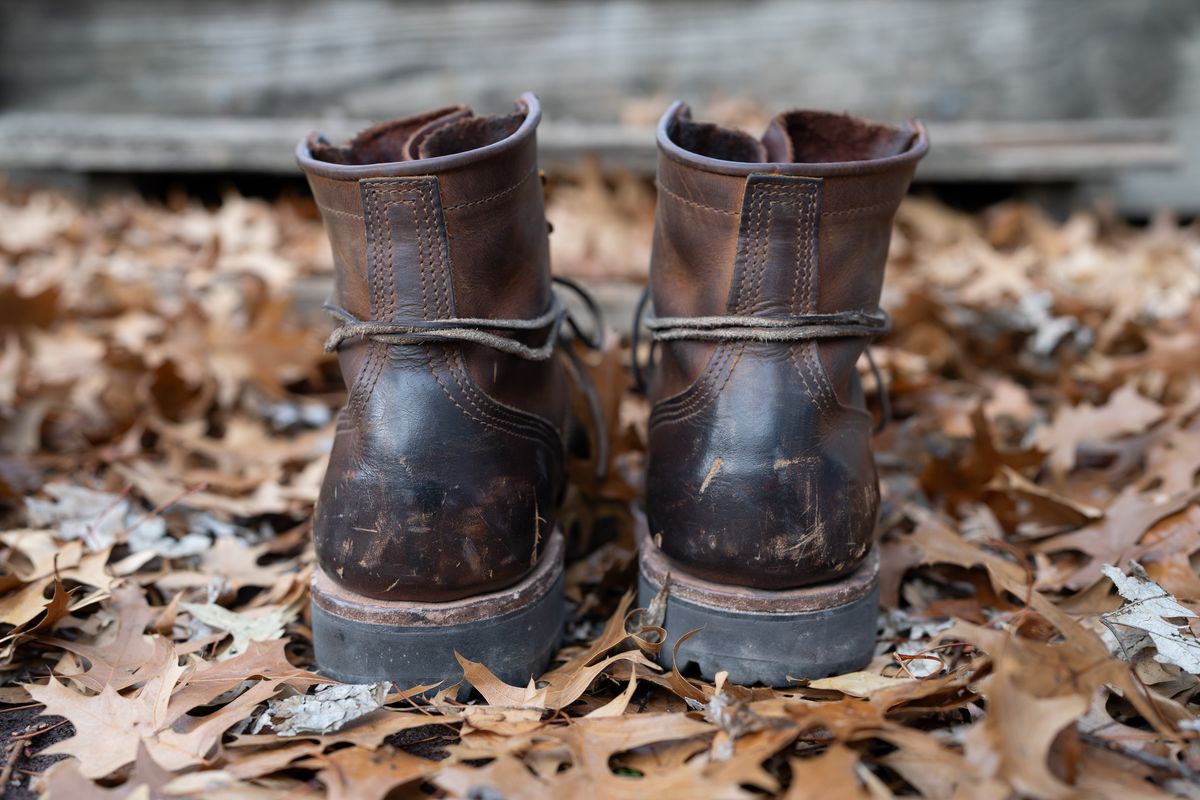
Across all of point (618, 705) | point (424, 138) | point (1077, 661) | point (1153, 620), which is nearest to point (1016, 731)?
point (1077, 661)

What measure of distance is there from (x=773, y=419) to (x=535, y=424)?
14.0 inches

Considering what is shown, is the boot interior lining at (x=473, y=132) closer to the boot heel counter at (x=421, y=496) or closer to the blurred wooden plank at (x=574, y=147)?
the boot heel counter at (x=421, y=496)

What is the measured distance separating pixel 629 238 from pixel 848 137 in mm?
1514

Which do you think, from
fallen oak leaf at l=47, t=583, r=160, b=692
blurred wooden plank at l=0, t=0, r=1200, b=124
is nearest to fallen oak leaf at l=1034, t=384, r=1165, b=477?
fallen oak leaf at l=47, t=583, r=160, b=692

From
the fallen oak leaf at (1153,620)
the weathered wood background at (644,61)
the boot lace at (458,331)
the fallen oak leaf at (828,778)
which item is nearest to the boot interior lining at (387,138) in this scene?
the boot lace at (458,331)

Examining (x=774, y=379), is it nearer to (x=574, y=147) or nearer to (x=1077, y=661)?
(x=1077, y=661)

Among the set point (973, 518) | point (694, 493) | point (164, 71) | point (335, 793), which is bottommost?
point (973, 518)

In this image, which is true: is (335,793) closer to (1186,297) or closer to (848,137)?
(848,137)

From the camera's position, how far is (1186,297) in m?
2.79

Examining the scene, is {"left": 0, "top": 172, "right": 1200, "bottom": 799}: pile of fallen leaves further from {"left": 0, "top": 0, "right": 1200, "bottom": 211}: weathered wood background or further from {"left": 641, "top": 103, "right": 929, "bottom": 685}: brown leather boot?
{"left": 0, "top": 0, "right": 1200, "bottom": 211}: weathered wood background

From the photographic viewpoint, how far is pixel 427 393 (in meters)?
1.32

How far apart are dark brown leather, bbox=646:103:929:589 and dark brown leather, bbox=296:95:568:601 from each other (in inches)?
9.9

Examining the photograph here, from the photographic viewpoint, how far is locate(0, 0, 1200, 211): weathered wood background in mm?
3617

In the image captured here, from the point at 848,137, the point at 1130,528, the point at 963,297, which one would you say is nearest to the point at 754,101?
the point at 963,297
